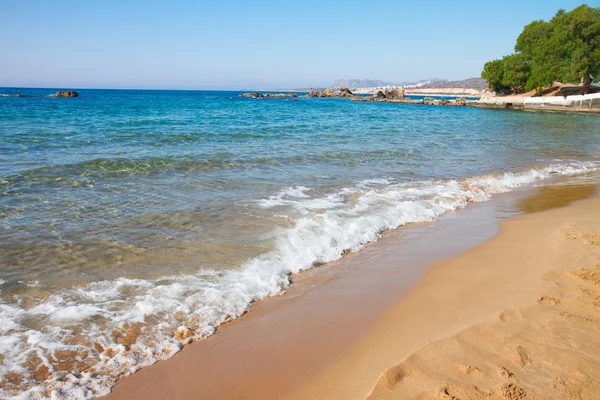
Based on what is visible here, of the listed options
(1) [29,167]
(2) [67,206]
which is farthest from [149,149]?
(2) [67,206]

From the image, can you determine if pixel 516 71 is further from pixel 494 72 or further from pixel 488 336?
pixel 488 336

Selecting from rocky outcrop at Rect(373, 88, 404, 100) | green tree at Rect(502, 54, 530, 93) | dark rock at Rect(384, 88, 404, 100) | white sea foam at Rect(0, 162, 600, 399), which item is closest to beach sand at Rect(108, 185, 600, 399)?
white sea foam at Rect(0, 162, 600, 399)

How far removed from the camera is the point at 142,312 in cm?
392

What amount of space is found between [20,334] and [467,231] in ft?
20.9

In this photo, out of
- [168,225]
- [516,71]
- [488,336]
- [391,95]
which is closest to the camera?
[488,336]

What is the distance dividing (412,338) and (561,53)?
60.8m

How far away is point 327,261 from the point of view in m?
5.46

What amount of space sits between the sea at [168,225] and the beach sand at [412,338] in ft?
1.43

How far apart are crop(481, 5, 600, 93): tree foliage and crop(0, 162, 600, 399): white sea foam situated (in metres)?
55.7

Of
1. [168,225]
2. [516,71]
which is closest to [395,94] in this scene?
[516,71]

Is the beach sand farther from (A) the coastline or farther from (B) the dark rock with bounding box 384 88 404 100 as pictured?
(B) the dark rock with bounding box 384 88 404 100

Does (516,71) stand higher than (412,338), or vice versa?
(516,71)

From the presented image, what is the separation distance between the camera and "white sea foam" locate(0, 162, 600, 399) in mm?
3166

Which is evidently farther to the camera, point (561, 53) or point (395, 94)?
point (395, 94)
